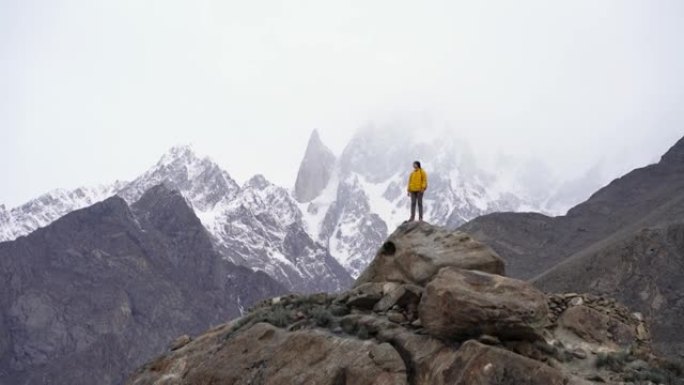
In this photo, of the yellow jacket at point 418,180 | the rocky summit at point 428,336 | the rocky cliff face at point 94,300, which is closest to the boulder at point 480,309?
the rocky summit at point 428,336

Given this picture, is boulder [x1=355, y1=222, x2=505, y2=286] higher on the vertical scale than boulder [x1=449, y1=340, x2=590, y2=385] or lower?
higher

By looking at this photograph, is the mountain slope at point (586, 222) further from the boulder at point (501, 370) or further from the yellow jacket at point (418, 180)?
the boulder at point (501, 370)

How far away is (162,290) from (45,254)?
29.4m

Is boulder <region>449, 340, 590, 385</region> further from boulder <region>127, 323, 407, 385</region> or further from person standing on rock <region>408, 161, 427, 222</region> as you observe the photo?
person standing on rock <region>408, 161, 427, 222</region>

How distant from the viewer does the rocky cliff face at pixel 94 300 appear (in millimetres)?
162125

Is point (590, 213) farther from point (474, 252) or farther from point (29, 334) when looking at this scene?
point (29, 334)

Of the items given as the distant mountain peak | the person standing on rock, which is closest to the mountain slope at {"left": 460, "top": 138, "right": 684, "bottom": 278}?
the distant mountain peak

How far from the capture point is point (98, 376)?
15688 cm

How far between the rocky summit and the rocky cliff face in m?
145

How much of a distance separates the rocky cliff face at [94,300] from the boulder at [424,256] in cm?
14451

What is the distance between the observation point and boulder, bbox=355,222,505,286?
19047mm

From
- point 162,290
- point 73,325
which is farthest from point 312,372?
point 162,290

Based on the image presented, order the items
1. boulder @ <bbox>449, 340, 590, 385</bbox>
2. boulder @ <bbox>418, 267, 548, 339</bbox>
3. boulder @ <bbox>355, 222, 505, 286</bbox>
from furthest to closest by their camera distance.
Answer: boulder @ <bbox>355, 222, 505, 286</bbox> < boulder @ <bbox>418, 267, 548, 339</bbox> < boulder @ <bbox>449, 340, 590, 385</bbox>

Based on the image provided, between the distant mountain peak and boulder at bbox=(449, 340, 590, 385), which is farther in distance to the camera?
the distant mountain peak
